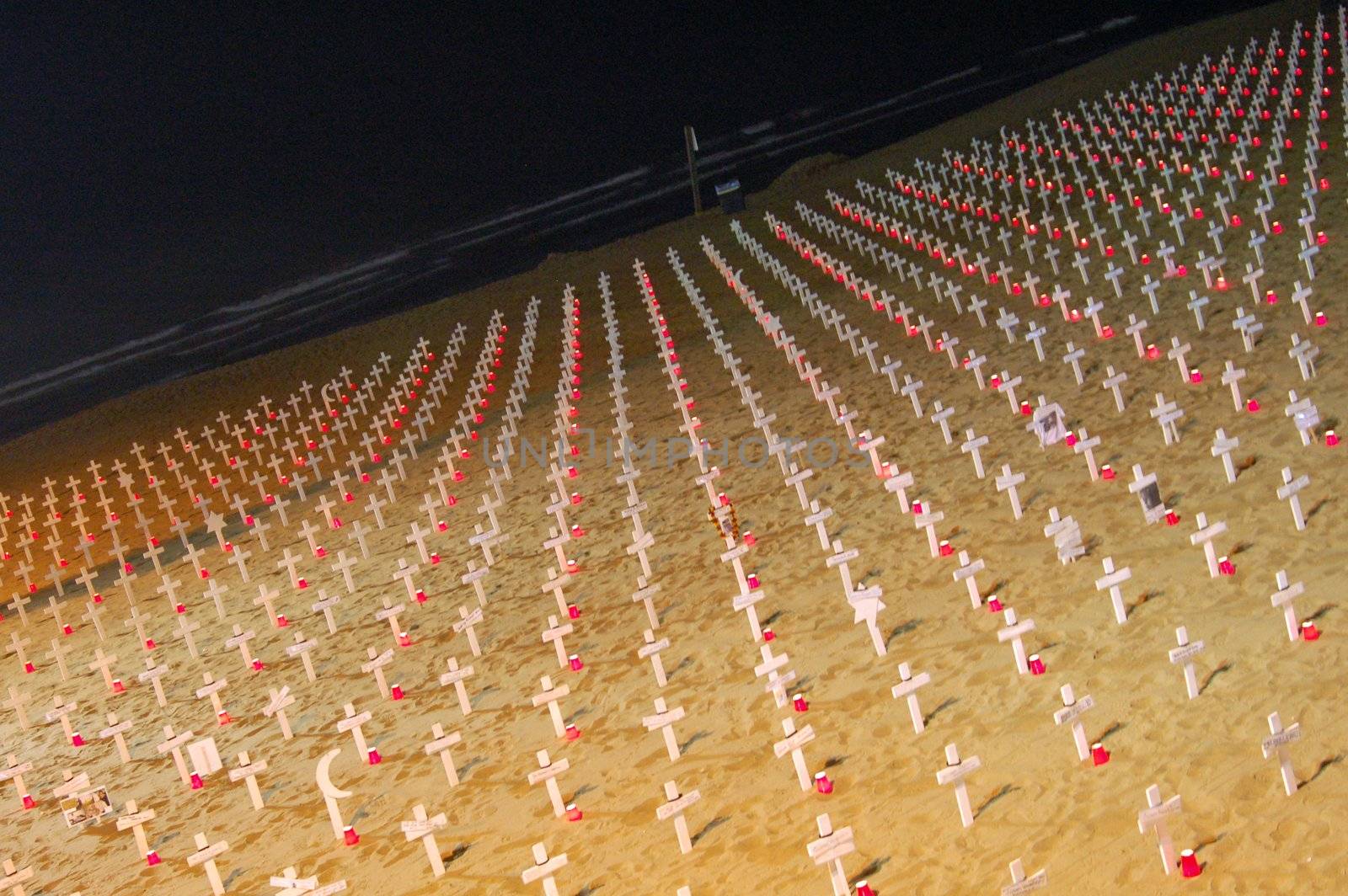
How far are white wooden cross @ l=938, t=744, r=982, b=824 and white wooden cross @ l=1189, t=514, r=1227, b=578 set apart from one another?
2.23m

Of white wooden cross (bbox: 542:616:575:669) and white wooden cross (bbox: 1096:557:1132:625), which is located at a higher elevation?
white wooden cross (bbox: 542:616:575:669)

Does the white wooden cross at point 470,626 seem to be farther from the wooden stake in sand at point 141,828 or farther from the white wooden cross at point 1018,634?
the white wooden cross at point 1018,634

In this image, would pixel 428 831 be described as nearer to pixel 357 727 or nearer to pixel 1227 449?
pixel 357 727

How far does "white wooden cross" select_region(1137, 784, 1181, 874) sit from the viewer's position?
5109 millimetres

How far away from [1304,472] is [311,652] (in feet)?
24.9

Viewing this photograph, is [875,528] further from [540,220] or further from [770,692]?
[540,220]

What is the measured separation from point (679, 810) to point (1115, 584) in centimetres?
276

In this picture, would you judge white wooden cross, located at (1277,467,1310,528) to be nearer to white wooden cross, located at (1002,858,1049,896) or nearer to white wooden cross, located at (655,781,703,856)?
white wooden cross, located at (1002,858,1049,896)

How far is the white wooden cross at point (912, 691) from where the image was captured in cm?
670

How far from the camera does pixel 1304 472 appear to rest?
8.37m

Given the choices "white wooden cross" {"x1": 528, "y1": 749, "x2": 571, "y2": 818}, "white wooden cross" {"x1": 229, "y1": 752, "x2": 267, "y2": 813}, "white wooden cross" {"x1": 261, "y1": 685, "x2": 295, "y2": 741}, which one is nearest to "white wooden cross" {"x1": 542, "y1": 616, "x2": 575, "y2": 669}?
"white wooden cross" {"x1": 528, "y1": 749, "x2": 571, "y2": 818}

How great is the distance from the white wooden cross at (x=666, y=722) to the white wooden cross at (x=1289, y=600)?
3.11m

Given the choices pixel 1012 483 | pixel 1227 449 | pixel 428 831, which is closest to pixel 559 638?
pixel 428 831

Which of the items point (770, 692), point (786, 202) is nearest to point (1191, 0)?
point (786, 202)
